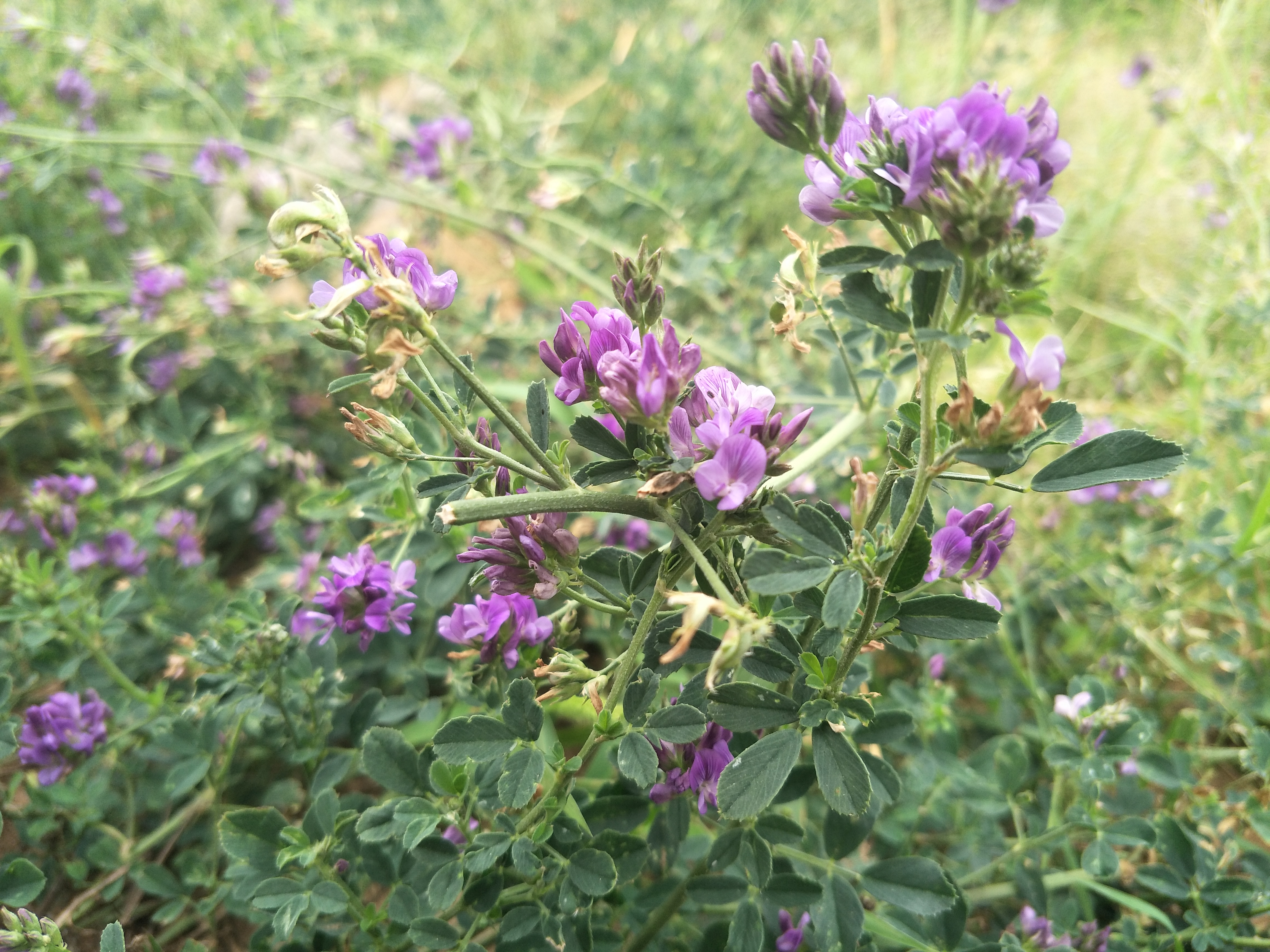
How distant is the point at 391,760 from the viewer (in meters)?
1.12

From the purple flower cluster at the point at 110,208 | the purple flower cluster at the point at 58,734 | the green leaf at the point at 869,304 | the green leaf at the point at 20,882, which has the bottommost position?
the purple flower cluster at the point at 58,734

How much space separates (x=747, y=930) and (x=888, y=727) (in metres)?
0.34

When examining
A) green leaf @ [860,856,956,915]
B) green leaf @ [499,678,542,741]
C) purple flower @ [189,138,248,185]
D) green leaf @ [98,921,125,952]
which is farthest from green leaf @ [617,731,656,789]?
purple flower @ [189,138,248,185]

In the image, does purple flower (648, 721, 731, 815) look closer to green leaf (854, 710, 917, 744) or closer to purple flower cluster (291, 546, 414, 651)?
green leaf (854, 710, 917, 744)

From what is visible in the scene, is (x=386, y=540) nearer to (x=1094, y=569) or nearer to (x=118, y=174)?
(x=1094, y=569)

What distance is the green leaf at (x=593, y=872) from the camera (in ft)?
3.13

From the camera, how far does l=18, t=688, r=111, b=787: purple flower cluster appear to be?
137cm

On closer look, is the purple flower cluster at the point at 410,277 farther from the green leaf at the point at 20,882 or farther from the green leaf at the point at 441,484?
the green leaf at the point at 20,882

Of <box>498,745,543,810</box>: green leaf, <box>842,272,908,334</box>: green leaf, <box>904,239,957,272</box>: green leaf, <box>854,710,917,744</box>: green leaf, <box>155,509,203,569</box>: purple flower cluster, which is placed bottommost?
<box>155,509,203,569</box>: purple flower cluster

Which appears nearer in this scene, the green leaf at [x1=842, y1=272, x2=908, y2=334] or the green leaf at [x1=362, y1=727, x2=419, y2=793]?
the green leaf at [x1=842, y1=272, x2=908, y2=334]

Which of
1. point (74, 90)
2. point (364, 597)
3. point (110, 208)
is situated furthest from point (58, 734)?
point (74, 90)

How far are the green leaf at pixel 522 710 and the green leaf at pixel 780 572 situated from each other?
12.5 inches

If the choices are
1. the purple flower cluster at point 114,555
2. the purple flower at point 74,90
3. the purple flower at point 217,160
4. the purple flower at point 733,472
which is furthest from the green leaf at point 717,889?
the purple flower at point 74,90

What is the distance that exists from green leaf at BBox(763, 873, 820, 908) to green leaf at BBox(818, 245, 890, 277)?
0.80m
